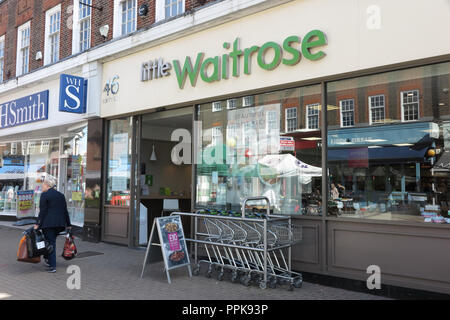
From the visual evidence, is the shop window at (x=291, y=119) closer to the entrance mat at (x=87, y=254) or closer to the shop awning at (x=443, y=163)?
the shop awning at (x=443, y=163)

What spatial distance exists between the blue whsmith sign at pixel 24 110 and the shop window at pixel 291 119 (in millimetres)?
8719

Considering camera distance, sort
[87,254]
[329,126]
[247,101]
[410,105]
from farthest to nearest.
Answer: [87,254] < [247,101] < [329,126] < [410,105]

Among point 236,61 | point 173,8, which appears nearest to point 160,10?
point 173,8

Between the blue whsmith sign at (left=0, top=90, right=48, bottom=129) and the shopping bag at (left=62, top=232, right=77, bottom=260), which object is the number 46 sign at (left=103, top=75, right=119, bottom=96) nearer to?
the blue whsmith sign at (left=0, top=90, right=48, bottom=129)

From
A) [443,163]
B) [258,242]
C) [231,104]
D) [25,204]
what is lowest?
[258,242]

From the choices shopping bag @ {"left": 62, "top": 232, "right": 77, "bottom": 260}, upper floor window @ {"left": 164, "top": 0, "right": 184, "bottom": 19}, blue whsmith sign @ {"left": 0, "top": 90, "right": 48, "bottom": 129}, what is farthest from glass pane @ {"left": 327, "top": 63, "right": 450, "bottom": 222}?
blue whsmith sign @ {"left": 0, "top": 90, "right": 48, "bottom": 129}

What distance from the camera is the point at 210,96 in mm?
8180

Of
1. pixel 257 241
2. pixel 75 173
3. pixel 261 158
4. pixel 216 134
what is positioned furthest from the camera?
pixel 75 173

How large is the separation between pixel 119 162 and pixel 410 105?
23.7 feet

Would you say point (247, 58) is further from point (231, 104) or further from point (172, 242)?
point (172, 242)

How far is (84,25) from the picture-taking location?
40.2 ft

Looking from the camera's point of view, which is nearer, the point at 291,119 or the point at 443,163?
the point at 443,163
